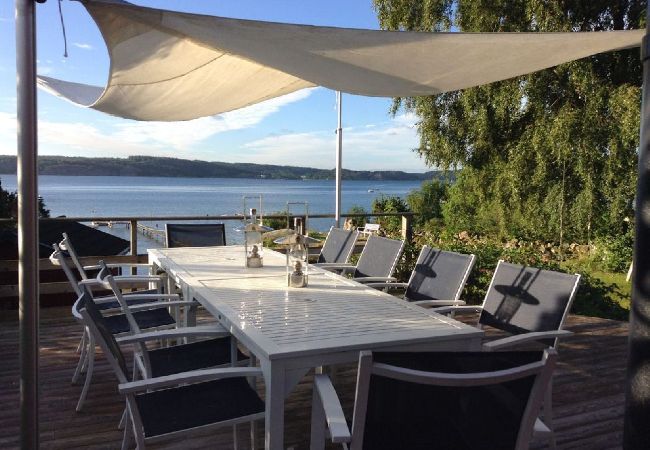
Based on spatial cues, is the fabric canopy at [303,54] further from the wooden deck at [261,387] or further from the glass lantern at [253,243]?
the wooden deck at [261,387]

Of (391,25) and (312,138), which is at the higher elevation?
(391,25)

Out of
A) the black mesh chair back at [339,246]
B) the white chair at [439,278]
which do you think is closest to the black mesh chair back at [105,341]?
the white chair at [439,278]

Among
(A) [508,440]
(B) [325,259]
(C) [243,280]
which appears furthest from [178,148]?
(A) [508,440]

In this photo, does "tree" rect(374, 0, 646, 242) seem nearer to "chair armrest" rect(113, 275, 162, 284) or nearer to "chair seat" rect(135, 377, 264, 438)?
"chair armrest" rect(113, 275, 162, 284)

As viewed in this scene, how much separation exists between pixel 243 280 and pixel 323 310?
0.88 metres

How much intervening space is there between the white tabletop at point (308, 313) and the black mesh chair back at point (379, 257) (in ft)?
2.01

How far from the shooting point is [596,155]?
8203mm

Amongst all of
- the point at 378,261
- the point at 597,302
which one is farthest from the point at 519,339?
the point at 597,302

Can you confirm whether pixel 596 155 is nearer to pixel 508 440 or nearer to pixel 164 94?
pixel 164 94

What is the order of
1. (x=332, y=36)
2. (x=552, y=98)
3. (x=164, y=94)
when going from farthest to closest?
(x=552, y=98) < (x=164, y=94) < (x=332, y=36)

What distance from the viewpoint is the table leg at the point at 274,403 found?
1.88 metres

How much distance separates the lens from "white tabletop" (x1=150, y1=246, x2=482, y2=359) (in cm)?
207

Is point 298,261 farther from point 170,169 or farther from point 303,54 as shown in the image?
point 170,169

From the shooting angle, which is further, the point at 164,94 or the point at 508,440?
the point at 164,94
